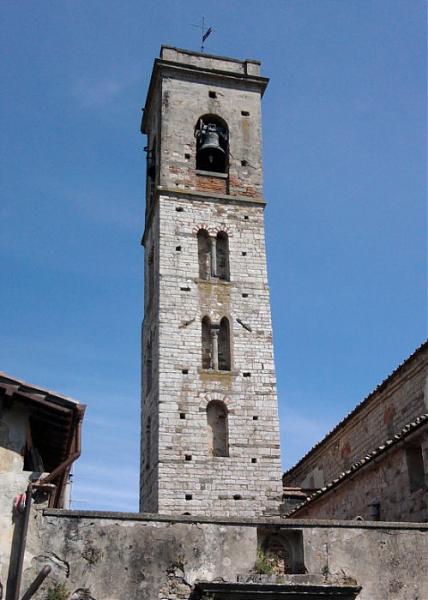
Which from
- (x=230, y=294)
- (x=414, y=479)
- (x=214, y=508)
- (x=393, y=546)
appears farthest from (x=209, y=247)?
(x=393, y=546)

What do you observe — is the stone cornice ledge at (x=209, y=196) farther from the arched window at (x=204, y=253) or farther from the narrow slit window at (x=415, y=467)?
the narrow slit window at (x=415, y=467)

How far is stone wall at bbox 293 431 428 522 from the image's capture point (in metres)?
13.6

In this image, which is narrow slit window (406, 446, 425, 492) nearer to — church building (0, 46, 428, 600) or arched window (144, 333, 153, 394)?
church building (0, 46, 428, 600)

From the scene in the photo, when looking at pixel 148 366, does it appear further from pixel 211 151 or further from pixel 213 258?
pixel 211 151

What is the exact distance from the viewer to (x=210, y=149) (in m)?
23.6

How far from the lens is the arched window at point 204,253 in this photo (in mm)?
22156

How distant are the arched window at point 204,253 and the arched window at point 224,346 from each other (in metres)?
1.47

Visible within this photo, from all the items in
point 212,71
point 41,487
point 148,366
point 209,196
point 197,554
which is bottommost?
point 197,554

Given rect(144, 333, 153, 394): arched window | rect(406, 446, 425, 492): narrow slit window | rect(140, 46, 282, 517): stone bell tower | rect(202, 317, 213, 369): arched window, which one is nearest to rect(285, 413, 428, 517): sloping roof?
rect(406, 446, 425, 492): narrow slit window

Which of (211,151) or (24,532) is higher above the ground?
(211,151)

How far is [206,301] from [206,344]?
46.2 inches

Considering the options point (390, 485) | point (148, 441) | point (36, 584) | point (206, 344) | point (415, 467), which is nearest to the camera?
point (36, 584)

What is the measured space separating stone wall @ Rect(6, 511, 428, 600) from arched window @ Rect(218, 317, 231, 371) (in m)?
10.3

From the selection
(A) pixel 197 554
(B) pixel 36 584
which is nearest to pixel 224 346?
(A) pixel 197 554
